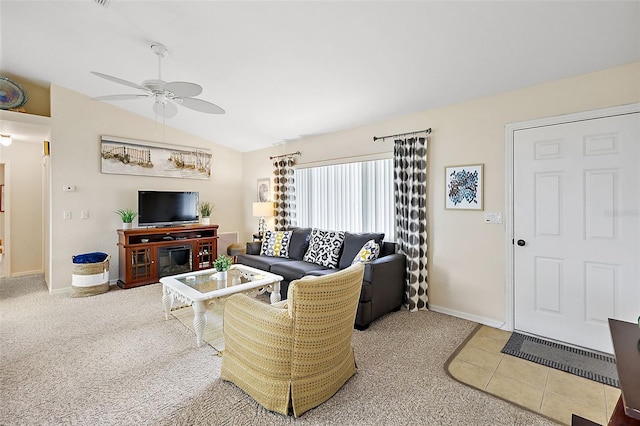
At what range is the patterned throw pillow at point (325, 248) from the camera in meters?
3.98

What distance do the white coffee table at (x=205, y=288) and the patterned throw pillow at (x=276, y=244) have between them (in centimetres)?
94

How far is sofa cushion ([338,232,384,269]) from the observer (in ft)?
12.8

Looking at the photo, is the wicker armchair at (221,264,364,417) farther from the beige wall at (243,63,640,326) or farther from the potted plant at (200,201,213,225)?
the potted plant at (200,201,213,225)

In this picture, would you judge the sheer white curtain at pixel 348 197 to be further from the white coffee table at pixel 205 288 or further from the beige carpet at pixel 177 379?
the white coffee table at pixel 205 288

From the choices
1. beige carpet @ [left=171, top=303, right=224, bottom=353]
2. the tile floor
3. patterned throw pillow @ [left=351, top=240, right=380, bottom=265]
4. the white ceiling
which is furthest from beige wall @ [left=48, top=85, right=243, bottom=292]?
the tile floor

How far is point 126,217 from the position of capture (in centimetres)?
464

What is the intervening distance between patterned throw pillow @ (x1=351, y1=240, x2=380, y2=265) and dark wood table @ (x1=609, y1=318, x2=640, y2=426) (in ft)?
6.99

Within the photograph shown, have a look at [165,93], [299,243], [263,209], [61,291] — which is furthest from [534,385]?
[61,291]

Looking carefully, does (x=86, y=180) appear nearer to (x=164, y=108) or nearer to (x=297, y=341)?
(x=164, y=108)

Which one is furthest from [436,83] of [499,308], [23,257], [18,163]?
[23,257]

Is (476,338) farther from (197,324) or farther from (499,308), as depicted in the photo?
(197,324)

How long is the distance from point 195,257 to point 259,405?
12.2 feet

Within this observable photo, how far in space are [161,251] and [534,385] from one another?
5013 millimetres

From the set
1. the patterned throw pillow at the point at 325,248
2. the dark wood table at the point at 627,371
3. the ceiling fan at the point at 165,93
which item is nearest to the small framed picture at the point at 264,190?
the patterned throw pillow at the point at 325,248
